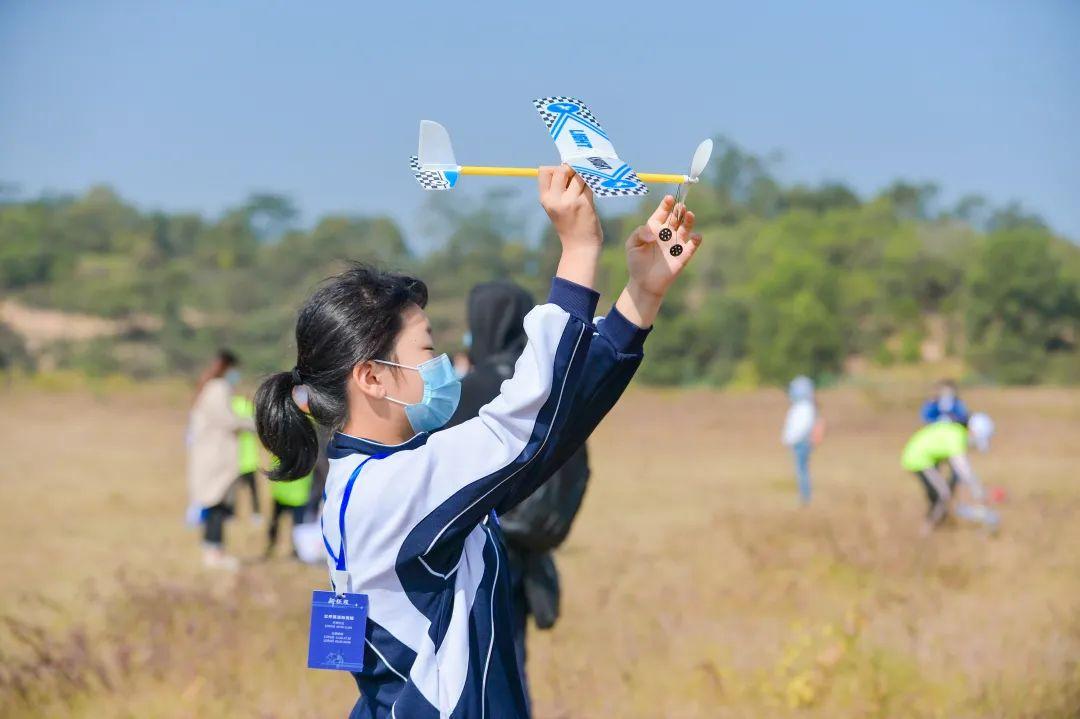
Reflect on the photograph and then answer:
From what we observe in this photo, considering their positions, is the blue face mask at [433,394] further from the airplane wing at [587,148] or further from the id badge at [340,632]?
the airplane wing at [587,148]

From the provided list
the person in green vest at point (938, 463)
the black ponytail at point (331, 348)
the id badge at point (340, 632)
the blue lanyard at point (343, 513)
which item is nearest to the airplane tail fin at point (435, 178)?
the black ponytail at point (331, 348)

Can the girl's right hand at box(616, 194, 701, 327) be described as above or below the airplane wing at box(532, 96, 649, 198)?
below

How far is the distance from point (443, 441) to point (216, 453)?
28.8 ft

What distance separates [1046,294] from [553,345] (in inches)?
1940

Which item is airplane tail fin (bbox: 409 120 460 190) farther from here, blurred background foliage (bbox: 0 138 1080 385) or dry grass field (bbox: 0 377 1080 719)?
blurred background foliage (bbox: 0 138 1080 385)

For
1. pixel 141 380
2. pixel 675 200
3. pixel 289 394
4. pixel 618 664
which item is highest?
pixel 141 380

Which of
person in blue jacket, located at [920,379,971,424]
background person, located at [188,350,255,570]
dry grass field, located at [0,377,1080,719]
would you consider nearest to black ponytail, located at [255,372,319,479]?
dry grass field, located at [0,377,1080,719]

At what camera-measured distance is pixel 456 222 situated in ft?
171

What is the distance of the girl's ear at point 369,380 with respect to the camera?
93.0 inches

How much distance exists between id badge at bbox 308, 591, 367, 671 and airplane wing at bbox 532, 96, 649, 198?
2.76ft

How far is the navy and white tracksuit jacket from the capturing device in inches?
81.4

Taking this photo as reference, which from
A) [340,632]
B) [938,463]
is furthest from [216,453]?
[340,632]

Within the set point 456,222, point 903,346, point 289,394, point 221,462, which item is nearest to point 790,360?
point 903,346

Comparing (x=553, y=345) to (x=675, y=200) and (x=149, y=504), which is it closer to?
(x=675, y=200)
